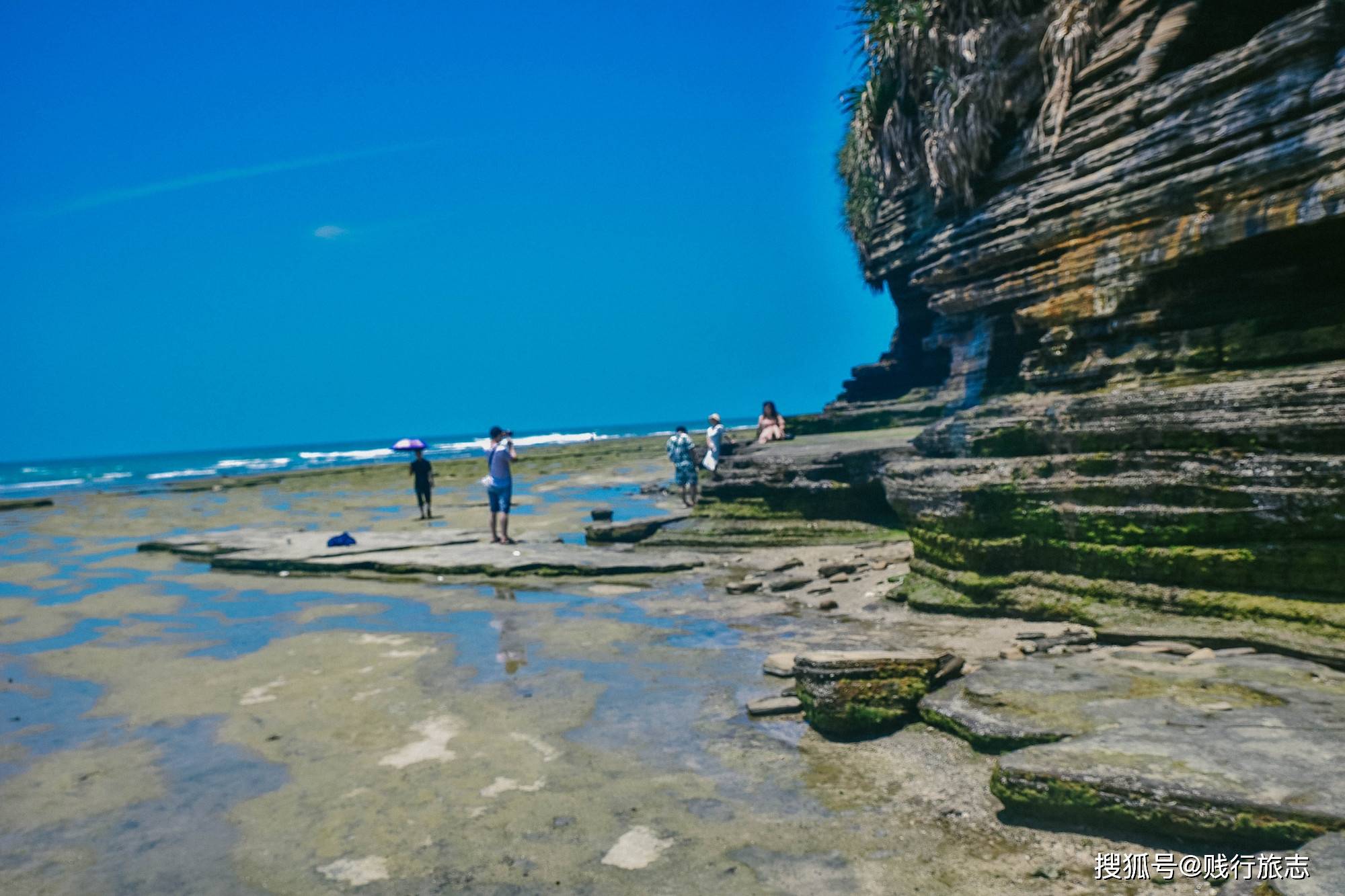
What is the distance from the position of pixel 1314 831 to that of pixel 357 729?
17.5 feet

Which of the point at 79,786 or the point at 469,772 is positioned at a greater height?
the point at 79,786

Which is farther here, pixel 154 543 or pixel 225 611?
pixel 154 543

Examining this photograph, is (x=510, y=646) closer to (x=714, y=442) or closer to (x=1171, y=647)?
(x=1171, y=647)

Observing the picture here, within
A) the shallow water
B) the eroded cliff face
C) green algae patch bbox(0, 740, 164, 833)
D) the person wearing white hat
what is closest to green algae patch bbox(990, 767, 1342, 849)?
the shallow water

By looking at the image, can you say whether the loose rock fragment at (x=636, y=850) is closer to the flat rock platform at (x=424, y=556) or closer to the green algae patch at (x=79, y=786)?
the green algae patch at (x=79, y=786)

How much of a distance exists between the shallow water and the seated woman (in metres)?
9.95

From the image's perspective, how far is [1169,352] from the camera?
8039 mm

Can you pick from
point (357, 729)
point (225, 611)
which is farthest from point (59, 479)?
point (357, 729)

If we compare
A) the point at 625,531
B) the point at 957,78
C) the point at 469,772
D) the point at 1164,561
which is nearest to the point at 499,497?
the point at 625,531

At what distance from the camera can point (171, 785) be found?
5.29 m

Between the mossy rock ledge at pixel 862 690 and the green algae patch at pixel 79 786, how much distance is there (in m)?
3.92

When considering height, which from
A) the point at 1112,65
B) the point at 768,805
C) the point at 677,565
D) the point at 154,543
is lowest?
the point at 768,805

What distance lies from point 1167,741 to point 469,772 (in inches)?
146

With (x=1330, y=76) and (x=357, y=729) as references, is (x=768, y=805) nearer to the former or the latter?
(x=357, y=729)
